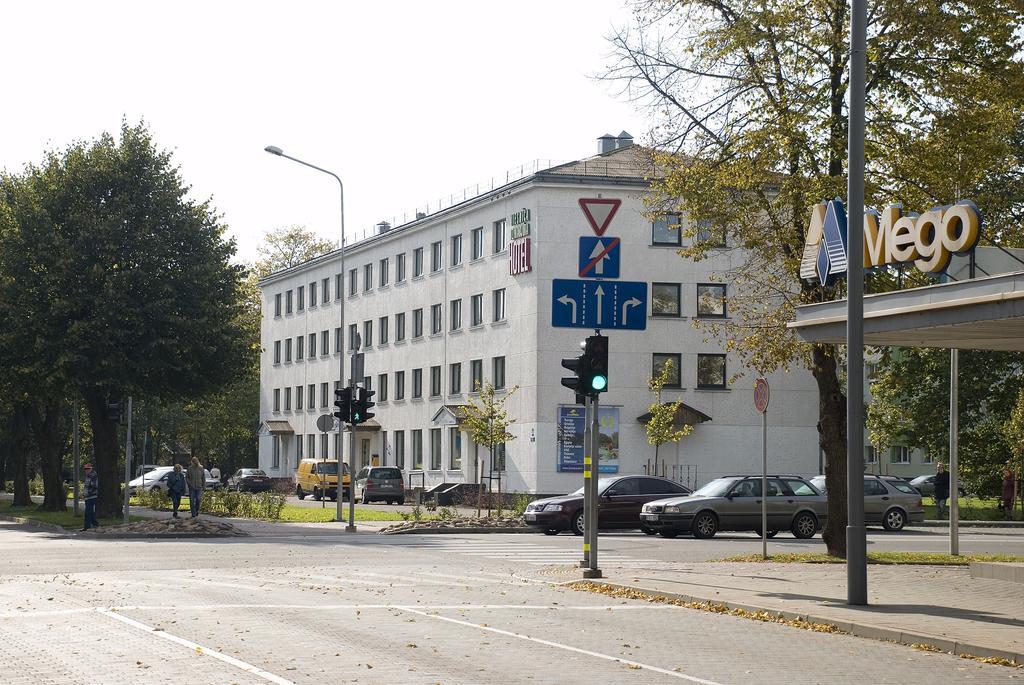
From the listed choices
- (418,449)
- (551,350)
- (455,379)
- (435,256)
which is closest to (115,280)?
(551,350)

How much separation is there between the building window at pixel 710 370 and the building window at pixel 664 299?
2.23m

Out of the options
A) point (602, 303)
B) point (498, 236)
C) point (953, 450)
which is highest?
point (498, 236)

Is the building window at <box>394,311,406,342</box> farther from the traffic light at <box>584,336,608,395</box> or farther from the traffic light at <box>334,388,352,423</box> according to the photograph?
the traffic light at <box>584,336,608,395</box>

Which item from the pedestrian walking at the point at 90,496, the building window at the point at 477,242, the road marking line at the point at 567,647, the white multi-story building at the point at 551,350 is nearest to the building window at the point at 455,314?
the white multi-story building at the point at 551,350

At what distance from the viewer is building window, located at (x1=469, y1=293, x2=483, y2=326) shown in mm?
60312

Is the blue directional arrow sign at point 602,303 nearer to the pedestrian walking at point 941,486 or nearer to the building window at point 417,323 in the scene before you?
the pedestrian walking at point 941,486

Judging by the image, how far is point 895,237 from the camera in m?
18.6

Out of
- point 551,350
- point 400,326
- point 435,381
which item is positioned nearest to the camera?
point 551,350

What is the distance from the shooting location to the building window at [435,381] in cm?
6438

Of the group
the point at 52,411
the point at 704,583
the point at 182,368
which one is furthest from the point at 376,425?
the point at 704,583

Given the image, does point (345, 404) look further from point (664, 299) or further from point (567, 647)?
point (664, 299)

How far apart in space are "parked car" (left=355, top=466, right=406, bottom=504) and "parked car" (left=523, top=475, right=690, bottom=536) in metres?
23.3

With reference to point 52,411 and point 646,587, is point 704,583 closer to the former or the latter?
point 646,587

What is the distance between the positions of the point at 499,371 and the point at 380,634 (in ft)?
149
